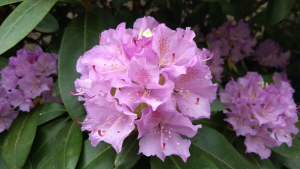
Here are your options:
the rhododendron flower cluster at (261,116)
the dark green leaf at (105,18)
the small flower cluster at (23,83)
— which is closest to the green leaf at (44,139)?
the small flower cluster at (23,83)

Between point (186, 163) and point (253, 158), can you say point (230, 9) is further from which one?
point (186, 163)

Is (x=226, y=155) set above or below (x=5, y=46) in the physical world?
below

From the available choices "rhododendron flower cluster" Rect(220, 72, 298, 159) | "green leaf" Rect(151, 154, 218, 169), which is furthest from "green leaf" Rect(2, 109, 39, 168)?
"rhododendron flower cluster" Rect(220, 72, 298, 159)

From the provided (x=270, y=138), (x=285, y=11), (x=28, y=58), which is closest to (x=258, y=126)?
(x=270, y=138)

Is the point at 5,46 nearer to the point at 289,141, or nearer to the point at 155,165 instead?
the point at 155,165

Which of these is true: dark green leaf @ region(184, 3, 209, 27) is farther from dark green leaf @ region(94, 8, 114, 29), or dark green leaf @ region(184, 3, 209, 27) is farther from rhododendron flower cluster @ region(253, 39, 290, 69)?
dark green leaf @ region(94, 8, 114, 29)

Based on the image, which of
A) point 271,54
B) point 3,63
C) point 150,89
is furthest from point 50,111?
point 271,54

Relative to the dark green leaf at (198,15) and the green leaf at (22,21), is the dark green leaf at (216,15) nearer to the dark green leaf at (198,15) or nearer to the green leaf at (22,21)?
the dark green leaf at (198,15)
